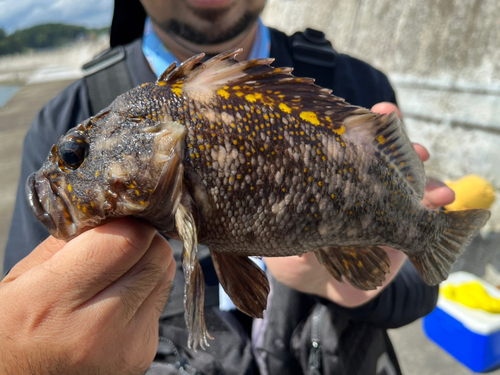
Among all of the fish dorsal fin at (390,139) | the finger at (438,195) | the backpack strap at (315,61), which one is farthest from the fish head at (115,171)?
the backpack strap at (315,61)

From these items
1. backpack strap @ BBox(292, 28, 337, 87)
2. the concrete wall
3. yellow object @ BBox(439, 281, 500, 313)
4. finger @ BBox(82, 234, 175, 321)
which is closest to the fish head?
finger @ BBox(82, 234, 175, 321)

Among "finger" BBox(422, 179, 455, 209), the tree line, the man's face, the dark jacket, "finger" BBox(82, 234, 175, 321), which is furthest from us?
the tree line

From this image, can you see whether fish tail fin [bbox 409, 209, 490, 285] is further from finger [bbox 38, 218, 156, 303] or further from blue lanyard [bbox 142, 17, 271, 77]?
blue lanyard [bbox 142, 17, 271, 77]

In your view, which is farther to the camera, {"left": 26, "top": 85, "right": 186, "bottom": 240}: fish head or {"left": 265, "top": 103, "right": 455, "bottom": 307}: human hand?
{"left": 265, "top": 103, "right": 455, "bottom": 307}: human hand

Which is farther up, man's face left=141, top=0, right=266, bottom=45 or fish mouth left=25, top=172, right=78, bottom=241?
man's face left=141, top=0, right=266, bottom=45

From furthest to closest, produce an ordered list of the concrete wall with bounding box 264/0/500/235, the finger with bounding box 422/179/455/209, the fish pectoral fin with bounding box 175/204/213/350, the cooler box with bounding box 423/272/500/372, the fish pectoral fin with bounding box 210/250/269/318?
1. the concrete wall with bounding box 264/0/500/235
2. the cooler box with bounding box 423/272/500/372
3. the finger with bounding box 422/179/455/209
4. the fish pectoral fin with bounding box 210/250/269/318
5. the fish pectoral fin with bounding box 175/204/213/350

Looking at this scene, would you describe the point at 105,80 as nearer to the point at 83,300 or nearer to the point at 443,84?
the point at 83,300

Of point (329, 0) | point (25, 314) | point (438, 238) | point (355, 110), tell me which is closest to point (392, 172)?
point (355, 110)
